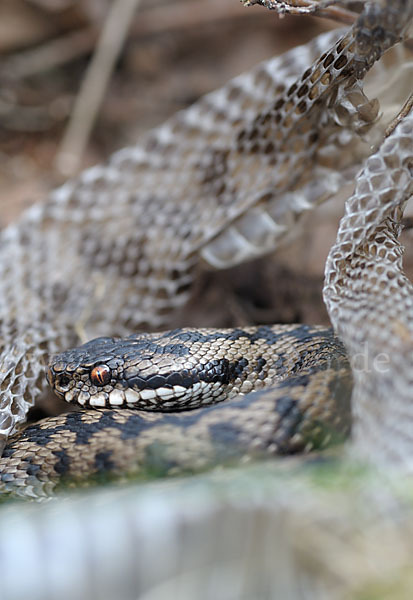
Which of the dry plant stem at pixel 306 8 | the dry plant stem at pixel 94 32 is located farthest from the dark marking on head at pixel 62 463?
the dry plant stem at pixel 94 32

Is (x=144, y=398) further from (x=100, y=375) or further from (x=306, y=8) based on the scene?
(x=306, y=8)

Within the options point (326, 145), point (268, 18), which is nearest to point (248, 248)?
point (326, 145)

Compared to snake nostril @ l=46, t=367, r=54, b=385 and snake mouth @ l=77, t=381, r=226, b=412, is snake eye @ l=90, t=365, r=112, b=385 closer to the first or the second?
snake mouth @ l=77, t=381, r=226, b=412

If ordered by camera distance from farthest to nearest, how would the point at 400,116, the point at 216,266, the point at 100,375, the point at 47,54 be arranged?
1. the point at 47,54
2. the point at 216,266
3. the point at 100,375
4. the point at 400,116

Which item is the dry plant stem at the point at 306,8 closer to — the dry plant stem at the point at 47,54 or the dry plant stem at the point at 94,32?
the dry plant stem at the point at 94,32

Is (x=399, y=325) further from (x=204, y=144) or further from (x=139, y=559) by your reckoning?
(x=204, y=144)

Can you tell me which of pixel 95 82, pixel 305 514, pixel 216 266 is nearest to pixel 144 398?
pixel 216 266
